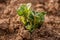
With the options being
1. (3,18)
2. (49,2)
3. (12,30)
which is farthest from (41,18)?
(49,2)

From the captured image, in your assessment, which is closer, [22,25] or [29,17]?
[29,17]

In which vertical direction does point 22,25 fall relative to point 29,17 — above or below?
below

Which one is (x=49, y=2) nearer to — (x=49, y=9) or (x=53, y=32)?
(x=49, y=9)

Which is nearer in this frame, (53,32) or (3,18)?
(53,32)
